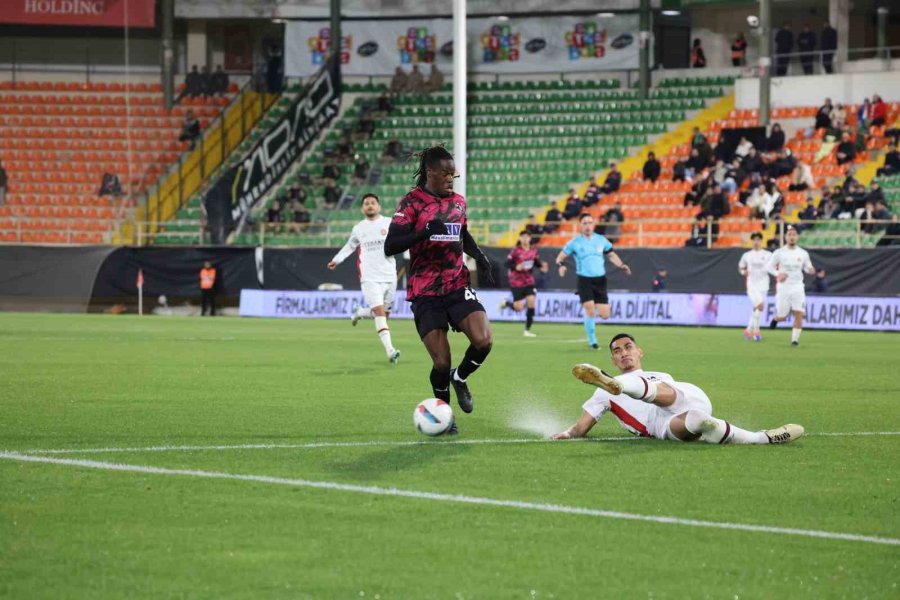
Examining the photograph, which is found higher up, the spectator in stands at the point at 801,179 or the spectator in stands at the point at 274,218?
the spectator in stands at the point at 801,179

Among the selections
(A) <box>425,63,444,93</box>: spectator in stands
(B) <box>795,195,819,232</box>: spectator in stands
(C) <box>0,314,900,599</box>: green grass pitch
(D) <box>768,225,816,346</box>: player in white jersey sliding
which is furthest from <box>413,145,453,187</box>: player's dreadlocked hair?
(A) <box>425,63,444,93</box>: spectator in stands

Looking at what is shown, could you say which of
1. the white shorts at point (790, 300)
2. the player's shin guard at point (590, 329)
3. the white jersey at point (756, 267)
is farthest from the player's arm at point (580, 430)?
the white jersey at point (756, 267)

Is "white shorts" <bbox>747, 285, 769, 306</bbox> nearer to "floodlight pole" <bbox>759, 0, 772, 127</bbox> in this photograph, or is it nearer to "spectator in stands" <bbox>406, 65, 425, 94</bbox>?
"floodlight pole" <bbox>759, 0, 772, 127</bbox>

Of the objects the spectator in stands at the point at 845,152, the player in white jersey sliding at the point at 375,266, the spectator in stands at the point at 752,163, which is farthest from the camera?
the spectator in stands at the point at 845,152

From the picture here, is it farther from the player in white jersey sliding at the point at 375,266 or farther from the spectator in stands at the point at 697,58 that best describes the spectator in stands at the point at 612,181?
the player in white jersey sliding at the point at 375,266

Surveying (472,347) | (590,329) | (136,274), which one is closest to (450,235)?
(472,347)

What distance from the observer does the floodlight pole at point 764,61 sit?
42.1 metres

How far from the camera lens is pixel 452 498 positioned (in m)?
7.41

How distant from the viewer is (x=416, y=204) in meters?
10.6

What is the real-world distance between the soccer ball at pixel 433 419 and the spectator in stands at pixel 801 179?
29.2 metres

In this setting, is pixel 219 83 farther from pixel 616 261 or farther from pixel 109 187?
pixel 616 261

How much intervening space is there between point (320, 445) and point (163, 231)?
36958mm

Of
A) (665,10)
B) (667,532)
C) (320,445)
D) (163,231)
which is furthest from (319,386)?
(665,10)

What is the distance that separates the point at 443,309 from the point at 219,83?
4216 centimetres
